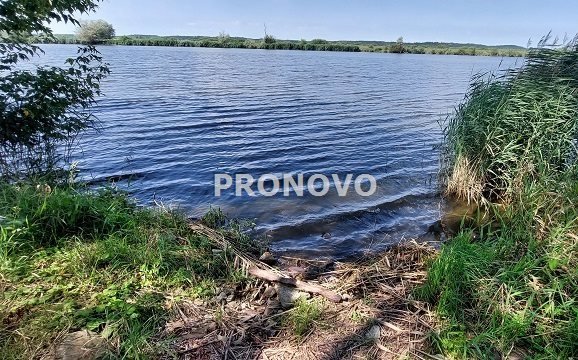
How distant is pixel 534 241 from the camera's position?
3.25 meters

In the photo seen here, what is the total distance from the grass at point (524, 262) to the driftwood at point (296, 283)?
0.78 metres

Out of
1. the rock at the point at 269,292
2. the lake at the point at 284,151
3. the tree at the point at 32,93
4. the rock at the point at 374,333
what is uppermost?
the tree at the point at 32,93

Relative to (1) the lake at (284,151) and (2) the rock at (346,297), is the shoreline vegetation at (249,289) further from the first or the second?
(1) the lake at (284,151)

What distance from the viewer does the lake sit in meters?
5.94

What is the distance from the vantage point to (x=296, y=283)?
339cm

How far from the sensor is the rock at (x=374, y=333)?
8.80ft

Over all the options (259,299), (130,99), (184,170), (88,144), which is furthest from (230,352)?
(130,99)

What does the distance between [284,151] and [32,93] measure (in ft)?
18.5

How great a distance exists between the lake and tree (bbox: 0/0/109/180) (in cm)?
146

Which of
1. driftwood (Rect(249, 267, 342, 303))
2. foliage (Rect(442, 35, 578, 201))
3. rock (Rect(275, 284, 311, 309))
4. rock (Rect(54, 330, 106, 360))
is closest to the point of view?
rock (Rect(54, 330, 106, 360))

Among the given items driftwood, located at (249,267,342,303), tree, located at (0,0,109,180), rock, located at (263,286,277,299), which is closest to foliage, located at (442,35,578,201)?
driftwood, located at (249,267,342,303)

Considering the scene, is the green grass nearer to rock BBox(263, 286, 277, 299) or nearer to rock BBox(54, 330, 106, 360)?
rock BBox(263, 286, 277, 299)

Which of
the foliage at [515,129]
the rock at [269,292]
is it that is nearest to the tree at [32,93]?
the rock at [269,292]

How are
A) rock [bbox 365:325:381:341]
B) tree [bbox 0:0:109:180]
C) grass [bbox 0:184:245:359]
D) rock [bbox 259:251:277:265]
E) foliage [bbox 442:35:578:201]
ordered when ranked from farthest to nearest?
foliage [bbox 442:35:578:201], tree [bbox 0:0:109:180], rock [bbox 259:251:277:265], rock [bbox 365:325:381:341], grass [bbox 0:184:245:359]
